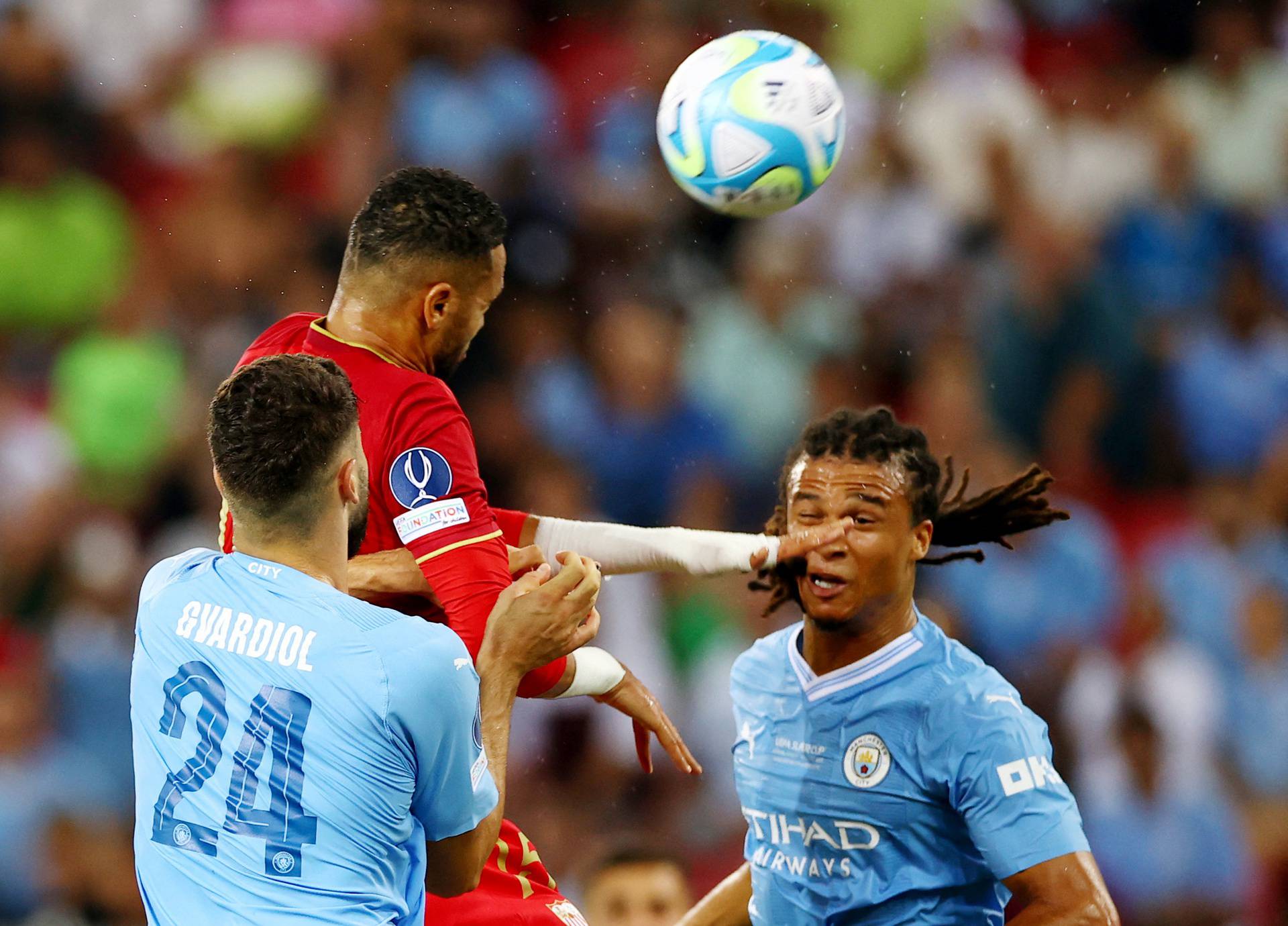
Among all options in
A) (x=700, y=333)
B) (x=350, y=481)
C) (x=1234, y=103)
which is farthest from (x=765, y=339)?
(x=350, y=481)

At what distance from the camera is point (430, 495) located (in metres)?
3.44

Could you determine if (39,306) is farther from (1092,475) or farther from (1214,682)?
(1214,682)

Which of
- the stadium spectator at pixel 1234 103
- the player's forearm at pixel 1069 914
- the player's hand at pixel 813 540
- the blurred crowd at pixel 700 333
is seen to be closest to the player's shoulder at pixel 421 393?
the player's hand at pixel 813 540

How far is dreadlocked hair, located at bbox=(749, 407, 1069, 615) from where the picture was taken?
13.9ft

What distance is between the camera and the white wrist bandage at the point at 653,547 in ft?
13.1

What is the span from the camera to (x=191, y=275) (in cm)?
801

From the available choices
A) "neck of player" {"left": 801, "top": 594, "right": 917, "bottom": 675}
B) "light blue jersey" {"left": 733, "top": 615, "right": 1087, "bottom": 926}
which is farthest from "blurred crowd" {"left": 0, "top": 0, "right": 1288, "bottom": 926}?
"neck of player" {"left": 801, "top": 594, "right": 917, "bottom": 675}

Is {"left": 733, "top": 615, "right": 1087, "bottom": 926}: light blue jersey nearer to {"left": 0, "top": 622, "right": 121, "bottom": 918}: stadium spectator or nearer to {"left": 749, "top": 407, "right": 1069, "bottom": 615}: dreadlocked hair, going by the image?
{"left": 749, "top": 407, "right": 1069, "bottom": 615}: dreadlocked hair

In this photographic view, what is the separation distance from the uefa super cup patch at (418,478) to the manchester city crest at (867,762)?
1.33 meters

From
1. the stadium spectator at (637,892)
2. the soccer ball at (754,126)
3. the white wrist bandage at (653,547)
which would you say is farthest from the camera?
the stadium spectator at (637,892)

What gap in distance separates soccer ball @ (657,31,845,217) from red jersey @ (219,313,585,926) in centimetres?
120

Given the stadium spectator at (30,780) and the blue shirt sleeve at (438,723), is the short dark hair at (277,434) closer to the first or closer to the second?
the blue shirt sleeve at (438,723)

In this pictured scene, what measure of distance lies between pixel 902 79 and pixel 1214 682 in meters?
3.60

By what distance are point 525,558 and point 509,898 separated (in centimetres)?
80
